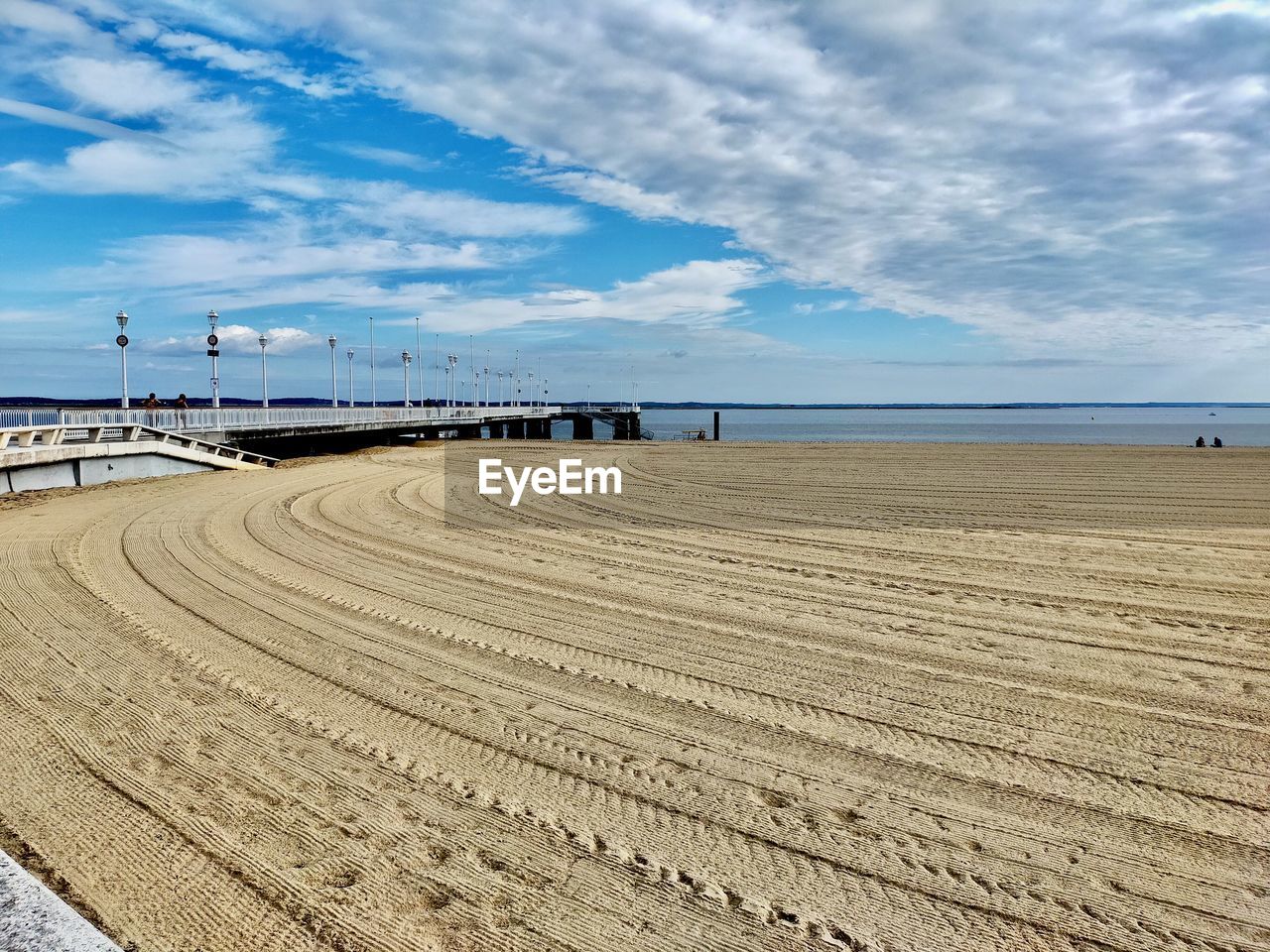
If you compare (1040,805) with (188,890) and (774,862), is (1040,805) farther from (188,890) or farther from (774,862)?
(188,890)

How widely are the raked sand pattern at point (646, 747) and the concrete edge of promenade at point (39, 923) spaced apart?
183 mm

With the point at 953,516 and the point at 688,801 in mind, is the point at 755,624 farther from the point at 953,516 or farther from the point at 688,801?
the point at 953,516

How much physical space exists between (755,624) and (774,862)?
3.53 metres

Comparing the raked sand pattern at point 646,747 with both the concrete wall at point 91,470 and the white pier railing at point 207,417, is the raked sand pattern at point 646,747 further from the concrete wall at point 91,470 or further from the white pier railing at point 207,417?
the white pier railing at point 207,417

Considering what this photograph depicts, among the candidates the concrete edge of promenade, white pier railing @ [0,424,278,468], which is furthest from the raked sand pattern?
white pier railing @ [0,424,278,468]

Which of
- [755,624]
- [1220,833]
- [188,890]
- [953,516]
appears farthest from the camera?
[953,516]

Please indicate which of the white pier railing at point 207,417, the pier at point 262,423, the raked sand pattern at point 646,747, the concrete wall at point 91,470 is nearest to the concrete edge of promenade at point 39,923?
the raked sand pattern at point 646,747

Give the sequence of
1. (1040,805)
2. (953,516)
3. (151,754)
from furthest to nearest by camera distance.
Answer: (953,516), (151,754), (1040,805)

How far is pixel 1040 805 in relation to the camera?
12.3 ft

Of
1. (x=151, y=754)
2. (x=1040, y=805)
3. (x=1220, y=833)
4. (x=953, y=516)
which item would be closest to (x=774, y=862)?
(x=1040, y=805)

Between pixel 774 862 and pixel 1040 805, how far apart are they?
1.38 metres

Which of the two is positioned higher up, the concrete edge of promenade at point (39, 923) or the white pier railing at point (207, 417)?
the white pier railing at point (207, 417)

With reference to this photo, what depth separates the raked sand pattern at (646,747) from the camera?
3010mm

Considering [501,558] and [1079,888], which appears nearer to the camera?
[1079,888]
